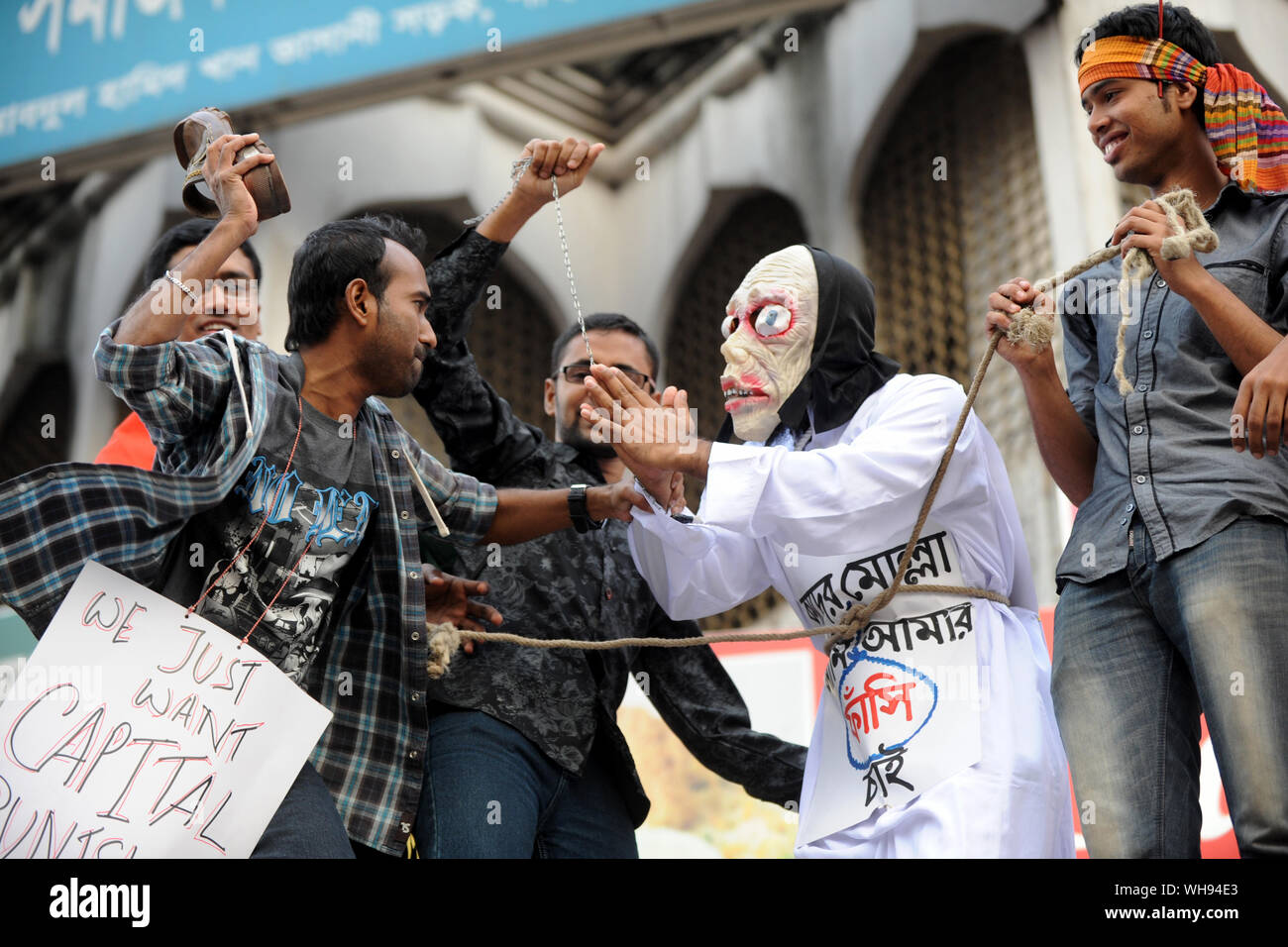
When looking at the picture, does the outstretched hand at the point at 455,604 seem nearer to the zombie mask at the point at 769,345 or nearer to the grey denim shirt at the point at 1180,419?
the zombie mask at the point at 769,345

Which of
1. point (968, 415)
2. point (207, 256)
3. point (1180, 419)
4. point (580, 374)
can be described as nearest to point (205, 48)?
point (580, 374)

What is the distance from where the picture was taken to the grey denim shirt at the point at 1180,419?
8.04 feet

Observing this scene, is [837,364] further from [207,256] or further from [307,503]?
[207,256]

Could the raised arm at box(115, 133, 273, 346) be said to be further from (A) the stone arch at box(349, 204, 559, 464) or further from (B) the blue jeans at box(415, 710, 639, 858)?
(A) the stone arch at box(349, 204, 559, 464)

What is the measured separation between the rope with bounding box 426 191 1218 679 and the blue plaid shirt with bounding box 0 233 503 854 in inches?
4.9

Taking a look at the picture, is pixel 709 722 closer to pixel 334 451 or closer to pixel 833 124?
pixel 334 451

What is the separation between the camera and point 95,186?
28.3 ft

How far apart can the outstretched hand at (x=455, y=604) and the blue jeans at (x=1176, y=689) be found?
118 cm

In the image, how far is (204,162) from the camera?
269cm

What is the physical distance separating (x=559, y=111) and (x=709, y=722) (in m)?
5.85

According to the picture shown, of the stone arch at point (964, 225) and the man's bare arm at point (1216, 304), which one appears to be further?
the stone arch at point (964, 225)

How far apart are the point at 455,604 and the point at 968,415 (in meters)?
1.14

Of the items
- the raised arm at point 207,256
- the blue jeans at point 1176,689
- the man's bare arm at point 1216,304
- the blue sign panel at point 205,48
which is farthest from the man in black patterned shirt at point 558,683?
the blue sign panel at point 205,48

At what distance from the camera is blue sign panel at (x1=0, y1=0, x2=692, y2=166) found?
6.02 m
